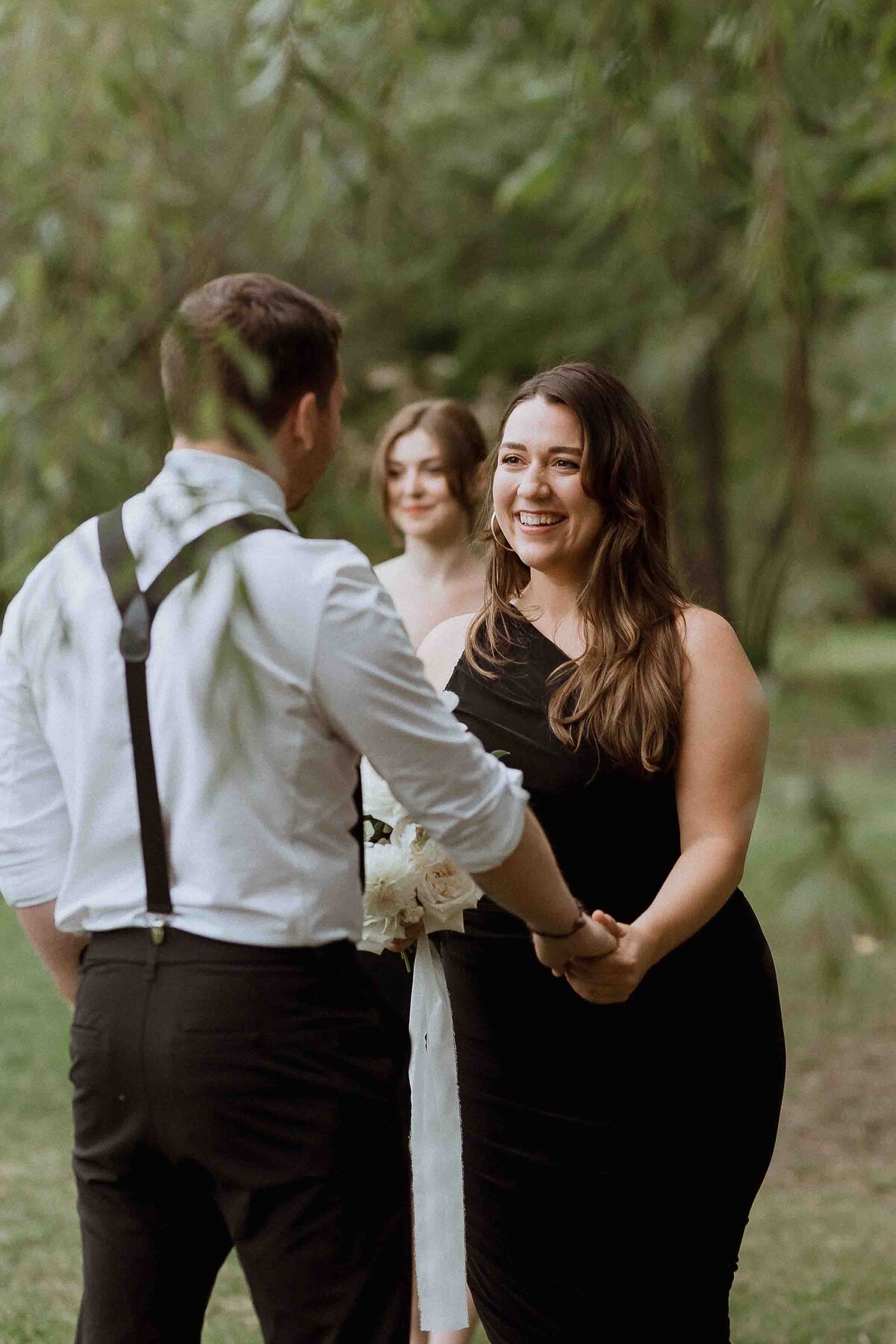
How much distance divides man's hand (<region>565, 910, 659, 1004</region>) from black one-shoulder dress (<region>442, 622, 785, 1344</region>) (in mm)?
196

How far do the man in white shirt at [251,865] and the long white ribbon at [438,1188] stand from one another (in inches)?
32.8

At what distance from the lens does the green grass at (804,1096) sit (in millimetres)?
1712

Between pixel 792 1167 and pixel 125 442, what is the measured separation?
431cm

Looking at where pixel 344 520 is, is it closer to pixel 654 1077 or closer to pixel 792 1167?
pixel 654 1077

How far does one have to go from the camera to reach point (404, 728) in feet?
6.49

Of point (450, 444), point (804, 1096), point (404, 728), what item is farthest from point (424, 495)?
point (804, 1096)

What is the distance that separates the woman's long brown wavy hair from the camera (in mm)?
2863

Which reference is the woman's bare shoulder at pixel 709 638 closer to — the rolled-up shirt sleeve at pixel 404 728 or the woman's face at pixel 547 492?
the woman's face at pixel 547 492

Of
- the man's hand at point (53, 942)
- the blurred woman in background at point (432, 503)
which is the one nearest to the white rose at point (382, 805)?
the man's hand at point (53, 942)

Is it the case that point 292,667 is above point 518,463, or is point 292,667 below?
below

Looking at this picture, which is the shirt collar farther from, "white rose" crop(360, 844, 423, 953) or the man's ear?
"white rose" crop(360, 844, 423, 953)

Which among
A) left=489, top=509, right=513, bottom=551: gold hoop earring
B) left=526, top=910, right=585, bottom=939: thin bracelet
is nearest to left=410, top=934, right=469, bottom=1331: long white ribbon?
left=526, top=910, right=585, bottom=939: thin bracelet

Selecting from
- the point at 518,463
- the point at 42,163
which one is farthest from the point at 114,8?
the point at 518,463

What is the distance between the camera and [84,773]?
6.63ft
